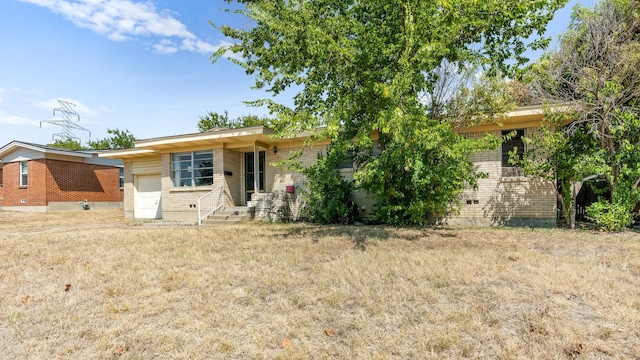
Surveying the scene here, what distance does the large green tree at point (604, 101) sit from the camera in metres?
7.96

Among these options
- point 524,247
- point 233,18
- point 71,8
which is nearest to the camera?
point 524,247

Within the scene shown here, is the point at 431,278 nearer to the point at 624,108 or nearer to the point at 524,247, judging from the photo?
the point at 524,247

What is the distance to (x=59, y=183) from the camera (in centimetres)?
1973

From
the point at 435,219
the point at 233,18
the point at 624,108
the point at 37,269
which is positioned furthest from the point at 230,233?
the point at 624,108

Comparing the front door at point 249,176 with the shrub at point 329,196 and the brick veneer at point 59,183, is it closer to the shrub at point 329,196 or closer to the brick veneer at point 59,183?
the shrub at point 329,196

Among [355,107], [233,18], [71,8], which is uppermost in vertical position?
[233,18]

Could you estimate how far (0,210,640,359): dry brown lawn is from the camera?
2.73 meters

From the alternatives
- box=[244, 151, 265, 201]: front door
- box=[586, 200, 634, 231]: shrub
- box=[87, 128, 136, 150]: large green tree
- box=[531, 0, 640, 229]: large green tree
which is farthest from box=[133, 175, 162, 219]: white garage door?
box=[87, 128, 136, 150]: large green tree

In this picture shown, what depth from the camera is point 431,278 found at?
4.31 metres

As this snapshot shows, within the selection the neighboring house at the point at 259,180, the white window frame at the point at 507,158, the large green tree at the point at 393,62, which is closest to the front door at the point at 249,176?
the neighboring house at the point at 259,180

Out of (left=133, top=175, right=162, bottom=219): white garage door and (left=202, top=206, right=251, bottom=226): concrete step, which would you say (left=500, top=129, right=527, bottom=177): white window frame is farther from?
(left=133, top=175, right=162, bottom=219): white garage door

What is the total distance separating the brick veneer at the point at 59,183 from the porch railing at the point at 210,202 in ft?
42.5

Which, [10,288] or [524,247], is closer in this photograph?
[10,288]

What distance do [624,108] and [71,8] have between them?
1586 centimetres
